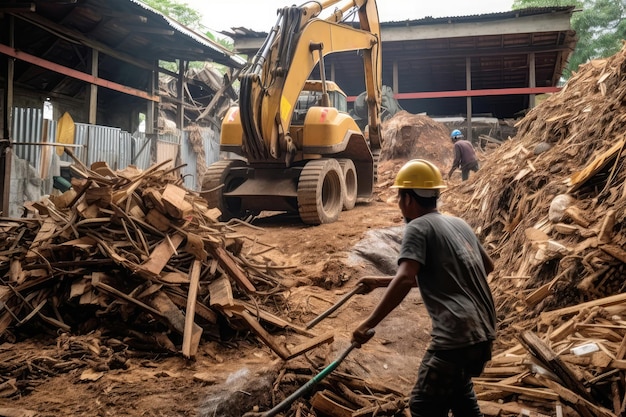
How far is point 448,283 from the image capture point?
2.76m

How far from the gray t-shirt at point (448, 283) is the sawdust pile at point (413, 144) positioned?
14003 mm

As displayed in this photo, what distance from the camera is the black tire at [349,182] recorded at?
10.7m

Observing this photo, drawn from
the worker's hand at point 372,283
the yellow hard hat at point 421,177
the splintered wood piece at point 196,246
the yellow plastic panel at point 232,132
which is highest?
the yellow plastic panel at point 232,132

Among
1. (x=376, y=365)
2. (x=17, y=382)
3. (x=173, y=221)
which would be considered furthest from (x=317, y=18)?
(x=17, y=382)

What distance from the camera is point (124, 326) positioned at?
4.43 metres

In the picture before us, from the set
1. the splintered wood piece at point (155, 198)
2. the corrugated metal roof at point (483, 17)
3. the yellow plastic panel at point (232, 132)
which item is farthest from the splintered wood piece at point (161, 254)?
the corrugated metal roof at point (483, 17)

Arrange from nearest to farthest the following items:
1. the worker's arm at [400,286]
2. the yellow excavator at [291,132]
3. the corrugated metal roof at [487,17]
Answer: the worker's arm at [400,286]
the yellow excavator at [291,132]
the corrugated metal roof at [487,17]

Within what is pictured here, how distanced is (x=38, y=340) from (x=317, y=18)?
686 cm

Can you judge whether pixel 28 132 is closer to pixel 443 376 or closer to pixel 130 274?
pixel 130 274

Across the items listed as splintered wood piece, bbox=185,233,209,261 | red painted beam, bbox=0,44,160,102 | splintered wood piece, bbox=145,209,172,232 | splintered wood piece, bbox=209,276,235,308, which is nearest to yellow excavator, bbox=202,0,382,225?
splintered wood piece, bbox=145,209,172,232

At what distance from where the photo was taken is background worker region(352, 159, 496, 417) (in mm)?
2703

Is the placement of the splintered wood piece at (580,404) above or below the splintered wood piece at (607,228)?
below

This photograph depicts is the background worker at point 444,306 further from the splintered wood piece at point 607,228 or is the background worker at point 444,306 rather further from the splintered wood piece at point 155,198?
the splintered wood piece at point 155,198

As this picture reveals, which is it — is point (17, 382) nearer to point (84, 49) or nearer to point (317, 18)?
point (317, 18)
